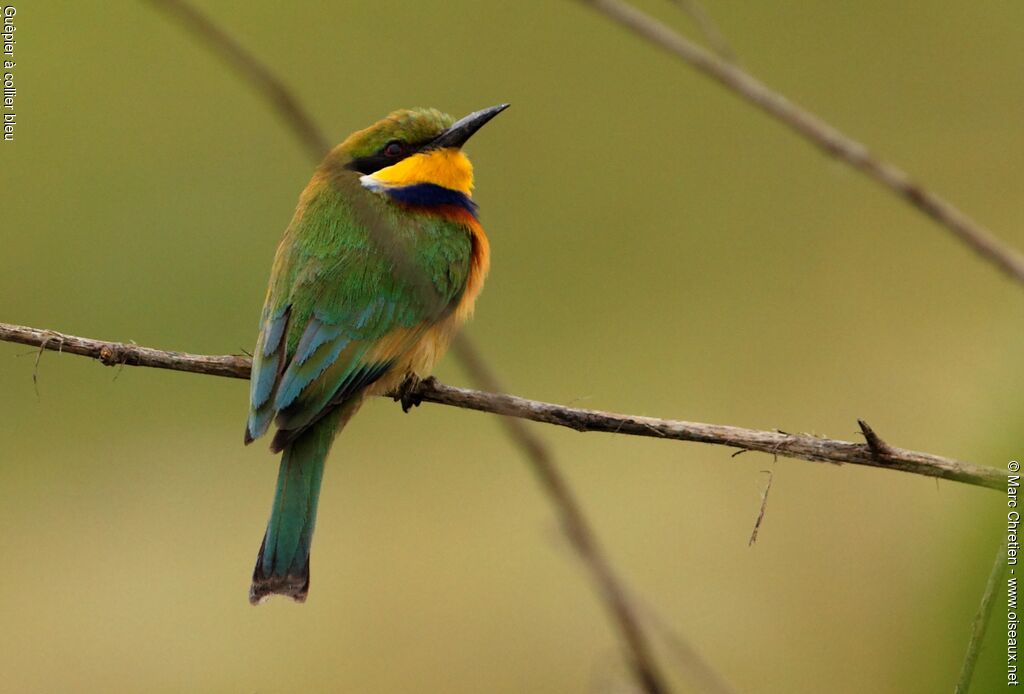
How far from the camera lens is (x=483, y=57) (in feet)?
16.9

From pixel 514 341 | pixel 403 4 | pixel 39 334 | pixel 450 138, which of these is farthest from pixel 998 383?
pixel 403 4

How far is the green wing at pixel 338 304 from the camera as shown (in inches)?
70.0

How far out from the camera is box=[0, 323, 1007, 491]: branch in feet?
4.17

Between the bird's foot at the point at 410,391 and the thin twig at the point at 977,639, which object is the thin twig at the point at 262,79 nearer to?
the thin twig at the point at 977,639

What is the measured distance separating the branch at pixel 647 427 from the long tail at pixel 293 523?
150 mm

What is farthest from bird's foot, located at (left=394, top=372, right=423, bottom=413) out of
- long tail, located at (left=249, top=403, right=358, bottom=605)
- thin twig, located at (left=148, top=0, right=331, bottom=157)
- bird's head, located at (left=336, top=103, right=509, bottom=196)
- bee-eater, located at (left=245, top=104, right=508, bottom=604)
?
thin twig, located at (left=148, top=0, right=331, bottom=157)

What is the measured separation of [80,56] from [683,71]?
2.61m

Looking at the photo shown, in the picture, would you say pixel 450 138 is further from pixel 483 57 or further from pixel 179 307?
pixel 483 57

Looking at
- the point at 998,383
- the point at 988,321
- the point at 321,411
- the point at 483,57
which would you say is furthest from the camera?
the point at 483,57

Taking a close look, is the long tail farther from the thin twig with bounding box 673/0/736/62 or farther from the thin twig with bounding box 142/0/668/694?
the thin twig with bounding box 142/0/668/694

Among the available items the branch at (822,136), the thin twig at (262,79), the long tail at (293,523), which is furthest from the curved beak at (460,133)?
the thin twig at (262,79)

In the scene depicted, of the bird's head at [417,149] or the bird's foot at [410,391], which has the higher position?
the bird's head at [417,149]

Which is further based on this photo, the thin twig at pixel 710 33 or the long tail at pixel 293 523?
the long tail at pixel 293 523

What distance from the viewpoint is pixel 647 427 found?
4.80 ft
